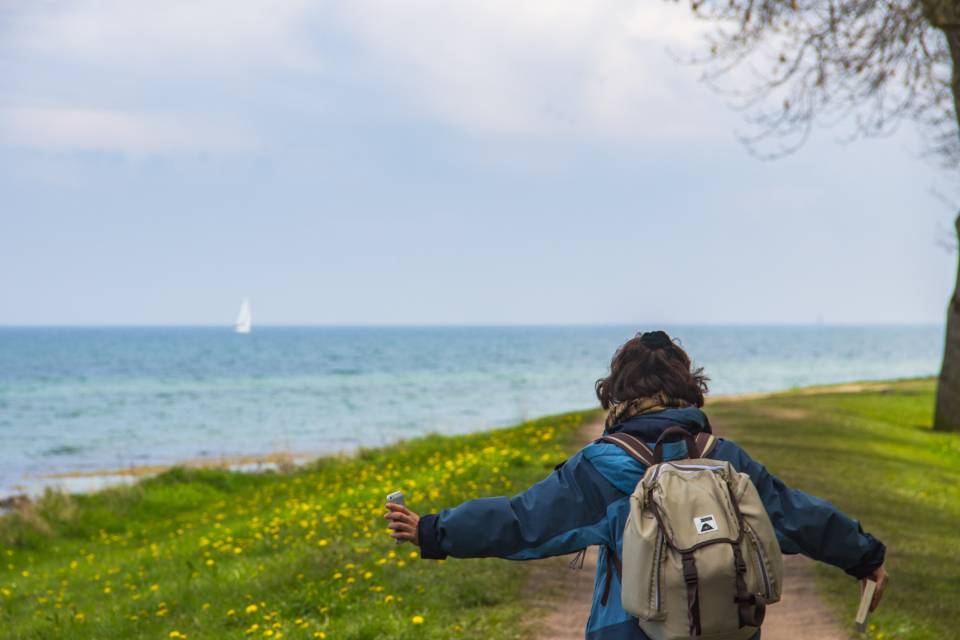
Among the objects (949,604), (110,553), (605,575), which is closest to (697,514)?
(605,575)

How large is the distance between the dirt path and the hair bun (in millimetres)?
3806

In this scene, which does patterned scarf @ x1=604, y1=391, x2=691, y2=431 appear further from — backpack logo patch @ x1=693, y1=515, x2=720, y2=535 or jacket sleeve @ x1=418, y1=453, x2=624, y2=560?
backpack logo patch @ x1=693, y1=515, x2=720, y2=535

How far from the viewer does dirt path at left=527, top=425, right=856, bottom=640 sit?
701 cm

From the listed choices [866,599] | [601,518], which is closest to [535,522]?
[601,518]

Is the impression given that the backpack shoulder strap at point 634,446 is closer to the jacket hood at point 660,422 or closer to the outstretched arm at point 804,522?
the jacket hood at point 660,422

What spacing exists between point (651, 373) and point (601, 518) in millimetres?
509

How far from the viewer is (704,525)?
3.06 metres

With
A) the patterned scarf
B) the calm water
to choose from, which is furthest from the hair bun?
the calm water

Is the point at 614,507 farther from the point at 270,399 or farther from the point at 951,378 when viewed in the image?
the point at 270,399

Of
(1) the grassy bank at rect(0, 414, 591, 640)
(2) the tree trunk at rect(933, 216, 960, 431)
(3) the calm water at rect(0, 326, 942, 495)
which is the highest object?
(2) the tree trunk at rect(933, 216, 960, 431)

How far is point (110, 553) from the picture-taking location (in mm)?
14086

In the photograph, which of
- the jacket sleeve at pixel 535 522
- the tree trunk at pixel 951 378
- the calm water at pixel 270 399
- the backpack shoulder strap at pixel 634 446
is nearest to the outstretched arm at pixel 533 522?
the jacket sleeve at pixel 535 522

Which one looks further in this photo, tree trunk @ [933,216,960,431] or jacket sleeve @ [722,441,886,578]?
tree trunk @ [933,216,960,431]

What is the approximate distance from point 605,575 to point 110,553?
12.2m
